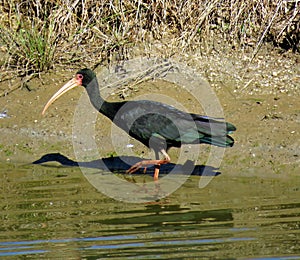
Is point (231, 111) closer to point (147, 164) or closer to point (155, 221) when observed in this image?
point (147, 164)

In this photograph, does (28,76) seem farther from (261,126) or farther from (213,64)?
(261,126)

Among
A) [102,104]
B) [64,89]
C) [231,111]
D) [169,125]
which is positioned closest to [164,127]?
[169,125]

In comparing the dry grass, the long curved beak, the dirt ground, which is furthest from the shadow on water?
the dry grass

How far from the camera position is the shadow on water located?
8.16 metres

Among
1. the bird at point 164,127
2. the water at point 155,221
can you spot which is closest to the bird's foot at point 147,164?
the bird at point 164,127

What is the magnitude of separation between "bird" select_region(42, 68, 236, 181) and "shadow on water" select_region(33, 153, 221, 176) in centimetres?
17

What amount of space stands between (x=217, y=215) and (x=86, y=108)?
393 centimetres

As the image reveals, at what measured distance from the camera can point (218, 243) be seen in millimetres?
5340

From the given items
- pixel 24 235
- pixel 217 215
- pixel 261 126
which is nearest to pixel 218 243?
pixel 217 215

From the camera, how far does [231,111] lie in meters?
9.29

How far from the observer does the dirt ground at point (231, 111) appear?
8.35 metres

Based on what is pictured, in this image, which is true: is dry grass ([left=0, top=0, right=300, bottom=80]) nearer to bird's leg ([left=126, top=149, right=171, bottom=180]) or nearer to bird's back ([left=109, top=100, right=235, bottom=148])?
bird's back ([left=109, top=100, right=235, bottom=148])

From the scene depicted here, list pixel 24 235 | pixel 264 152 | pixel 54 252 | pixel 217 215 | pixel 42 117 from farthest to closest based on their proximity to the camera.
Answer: pixel 42 117, pixel 264 152, pixel 217 215, pixel 24 235, pixel 54 252

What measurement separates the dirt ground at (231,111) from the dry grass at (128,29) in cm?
21
